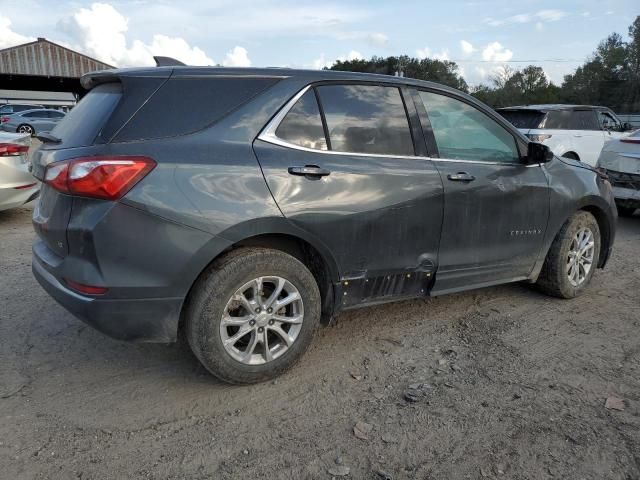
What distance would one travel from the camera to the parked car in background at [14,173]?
21.7ft

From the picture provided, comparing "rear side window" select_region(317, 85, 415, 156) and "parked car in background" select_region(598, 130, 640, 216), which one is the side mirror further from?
"parked car in background" select_region(598, 130, 640, 216)

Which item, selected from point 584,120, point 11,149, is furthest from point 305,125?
point 584,120

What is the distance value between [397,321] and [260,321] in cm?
143

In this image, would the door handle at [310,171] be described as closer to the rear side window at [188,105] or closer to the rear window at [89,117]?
the rear side window at [188,105]

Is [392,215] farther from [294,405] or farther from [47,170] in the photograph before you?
[47,170]

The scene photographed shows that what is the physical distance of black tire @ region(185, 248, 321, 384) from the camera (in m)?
2.88

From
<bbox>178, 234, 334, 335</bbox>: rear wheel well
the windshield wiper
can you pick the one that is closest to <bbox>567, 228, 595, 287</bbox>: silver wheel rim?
<bbox>178, 234, 334, 335</bbox>: rear wheel well

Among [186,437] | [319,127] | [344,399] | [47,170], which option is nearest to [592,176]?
[319,127]

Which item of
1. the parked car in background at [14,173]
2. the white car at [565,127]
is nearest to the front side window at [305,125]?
the parked car in background at [14,173]

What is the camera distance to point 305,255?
3.37 metres

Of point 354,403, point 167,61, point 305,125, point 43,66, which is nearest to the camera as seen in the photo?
point 354,403

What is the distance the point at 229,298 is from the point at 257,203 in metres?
0.54

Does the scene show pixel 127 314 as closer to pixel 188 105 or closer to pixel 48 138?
pixel 188 105

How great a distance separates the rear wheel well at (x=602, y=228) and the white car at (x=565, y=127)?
5447mm
